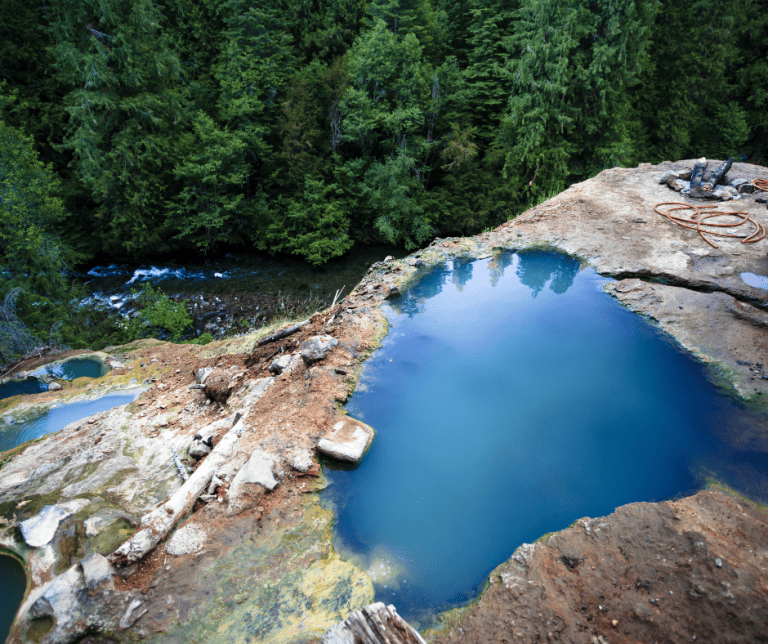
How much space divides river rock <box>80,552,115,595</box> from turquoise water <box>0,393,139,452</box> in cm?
338

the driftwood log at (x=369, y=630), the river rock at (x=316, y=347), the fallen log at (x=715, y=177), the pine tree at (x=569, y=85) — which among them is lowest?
the river rock at (x=316, y=347)

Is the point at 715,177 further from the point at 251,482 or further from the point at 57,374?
the point at 57,374

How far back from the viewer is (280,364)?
5434mm

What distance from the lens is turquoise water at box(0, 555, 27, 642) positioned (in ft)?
10.4

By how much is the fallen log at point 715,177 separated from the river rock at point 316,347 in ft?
30.8

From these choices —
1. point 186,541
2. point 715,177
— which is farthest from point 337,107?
point 186,541

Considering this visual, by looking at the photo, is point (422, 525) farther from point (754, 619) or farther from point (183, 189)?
point (183, 189)

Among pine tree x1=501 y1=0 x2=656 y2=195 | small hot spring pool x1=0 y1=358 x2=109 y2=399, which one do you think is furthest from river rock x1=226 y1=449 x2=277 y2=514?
pine tree x1=501 y1=0 x2=656 y2=195

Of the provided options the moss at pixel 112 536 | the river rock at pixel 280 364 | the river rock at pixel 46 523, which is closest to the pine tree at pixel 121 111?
the river rock at pixel 280 364

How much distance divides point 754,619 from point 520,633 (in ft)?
5.03

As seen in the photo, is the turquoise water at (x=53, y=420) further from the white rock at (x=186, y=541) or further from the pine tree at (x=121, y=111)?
the pine tree at (x=121, y=111)

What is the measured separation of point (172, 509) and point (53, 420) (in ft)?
12.1

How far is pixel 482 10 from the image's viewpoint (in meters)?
14.5

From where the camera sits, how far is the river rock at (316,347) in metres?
5.39
